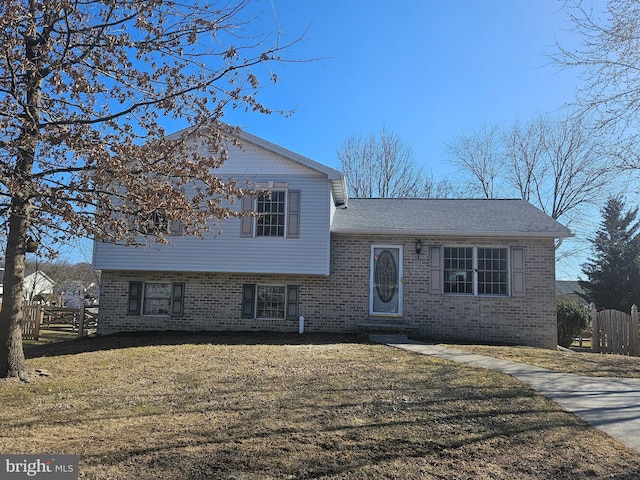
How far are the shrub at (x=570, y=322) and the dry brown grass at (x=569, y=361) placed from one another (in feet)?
25.5

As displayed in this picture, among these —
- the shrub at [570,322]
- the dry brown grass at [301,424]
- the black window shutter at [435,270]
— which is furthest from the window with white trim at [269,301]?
the shrub at [570,322]

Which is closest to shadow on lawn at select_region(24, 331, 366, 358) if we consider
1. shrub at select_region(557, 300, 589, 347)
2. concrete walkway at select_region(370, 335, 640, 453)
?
concrete walkway at select_region(370, 335, 640, 453)

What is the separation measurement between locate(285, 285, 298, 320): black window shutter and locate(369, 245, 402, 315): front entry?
7.17 ft

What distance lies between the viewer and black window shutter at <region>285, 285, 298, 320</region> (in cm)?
1351

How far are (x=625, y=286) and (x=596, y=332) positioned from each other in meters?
16.8

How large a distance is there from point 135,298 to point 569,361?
11.7 meters

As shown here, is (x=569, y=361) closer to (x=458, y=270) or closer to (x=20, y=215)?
(x=458, y=270)

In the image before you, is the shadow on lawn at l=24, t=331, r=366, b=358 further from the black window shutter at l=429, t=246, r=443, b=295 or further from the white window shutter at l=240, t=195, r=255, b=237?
the white window shutter at l=240, t=195, r=255, b=237

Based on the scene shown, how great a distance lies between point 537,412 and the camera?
214 inches

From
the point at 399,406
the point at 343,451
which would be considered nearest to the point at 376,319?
the point at 399,406

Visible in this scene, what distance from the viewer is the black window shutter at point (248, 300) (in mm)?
13609

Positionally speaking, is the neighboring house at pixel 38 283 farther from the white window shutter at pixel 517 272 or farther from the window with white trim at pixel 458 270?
the white window shutter at pixel 517 272

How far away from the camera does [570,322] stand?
1802cm

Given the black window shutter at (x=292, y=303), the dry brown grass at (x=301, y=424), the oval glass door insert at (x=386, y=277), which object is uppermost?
the oval glass door insert at (x=386, y=277)
